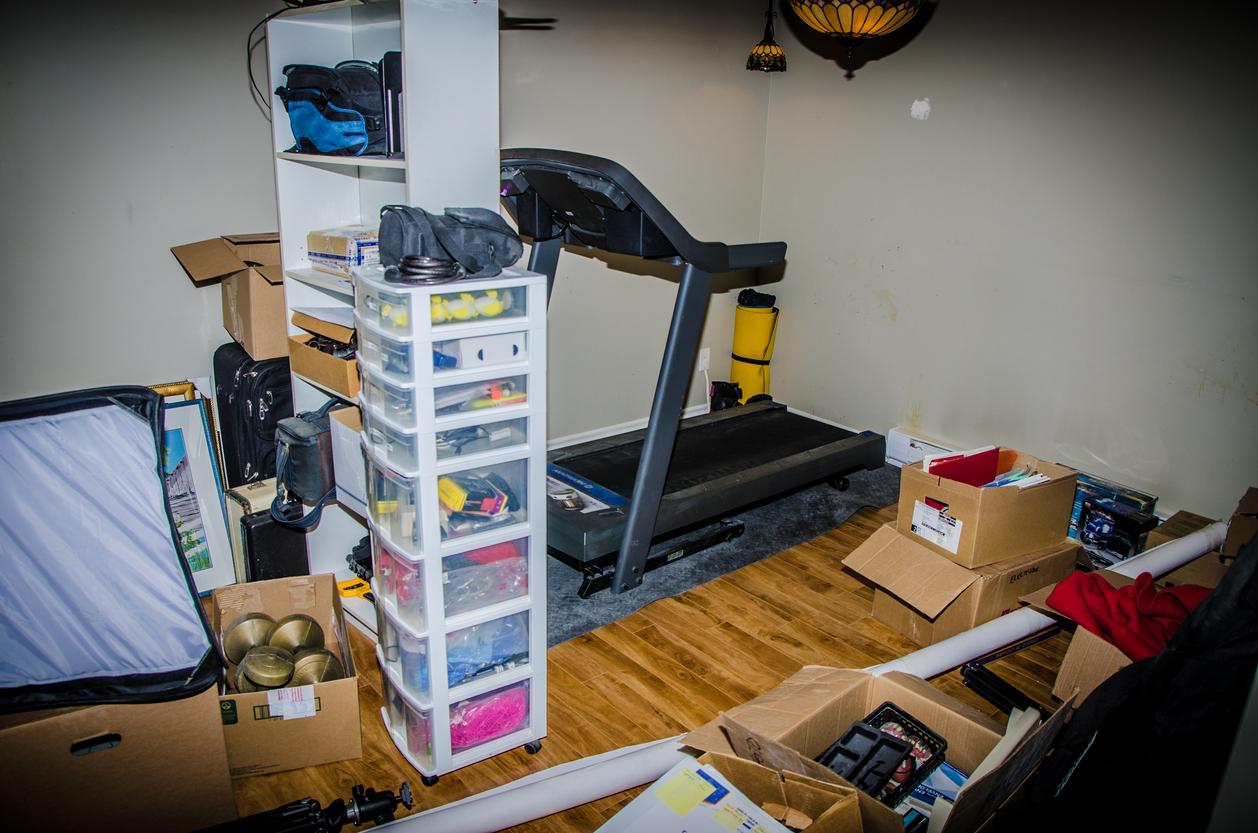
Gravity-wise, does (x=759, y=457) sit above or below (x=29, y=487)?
below

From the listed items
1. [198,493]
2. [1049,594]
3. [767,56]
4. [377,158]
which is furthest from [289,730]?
[767,56]

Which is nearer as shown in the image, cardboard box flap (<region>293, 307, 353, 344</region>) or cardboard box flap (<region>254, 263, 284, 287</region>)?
cardboard box flap (<region>293, 307, 353, 344</region>)

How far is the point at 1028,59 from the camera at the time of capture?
3572mm

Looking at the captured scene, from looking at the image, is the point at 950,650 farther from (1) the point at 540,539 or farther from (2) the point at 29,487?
(2) the point at 29,487

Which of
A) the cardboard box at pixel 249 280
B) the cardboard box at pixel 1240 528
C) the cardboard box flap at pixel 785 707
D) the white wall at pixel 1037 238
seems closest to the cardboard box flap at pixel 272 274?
the cardboard box at pixel 249 280

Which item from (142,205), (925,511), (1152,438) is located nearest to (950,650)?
(925,511)

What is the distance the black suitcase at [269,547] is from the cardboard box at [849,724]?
167cm

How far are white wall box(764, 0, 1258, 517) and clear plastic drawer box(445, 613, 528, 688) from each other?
9.34 ft

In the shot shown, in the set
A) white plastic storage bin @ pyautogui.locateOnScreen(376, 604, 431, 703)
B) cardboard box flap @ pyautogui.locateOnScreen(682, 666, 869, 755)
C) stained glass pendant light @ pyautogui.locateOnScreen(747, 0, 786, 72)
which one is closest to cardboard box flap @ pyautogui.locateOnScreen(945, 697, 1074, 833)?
cardboard box flap @ pyautogui.locateOnScreen(682, 666, 869, 755)

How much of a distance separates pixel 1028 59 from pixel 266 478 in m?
3.67

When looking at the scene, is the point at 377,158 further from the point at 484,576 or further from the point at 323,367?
the point at 484,576

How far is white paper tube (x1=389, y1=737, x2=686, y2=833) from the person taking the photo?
1.81 meters

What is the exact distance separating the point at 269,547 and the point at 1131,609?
2681mm

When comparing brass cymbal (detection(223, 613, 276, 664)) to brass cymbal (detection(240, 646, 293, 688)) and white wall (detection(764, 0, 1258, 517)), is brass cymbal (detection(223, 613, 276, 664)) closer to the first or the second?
brass cymbal (detection(240, 646, 293, 688))
